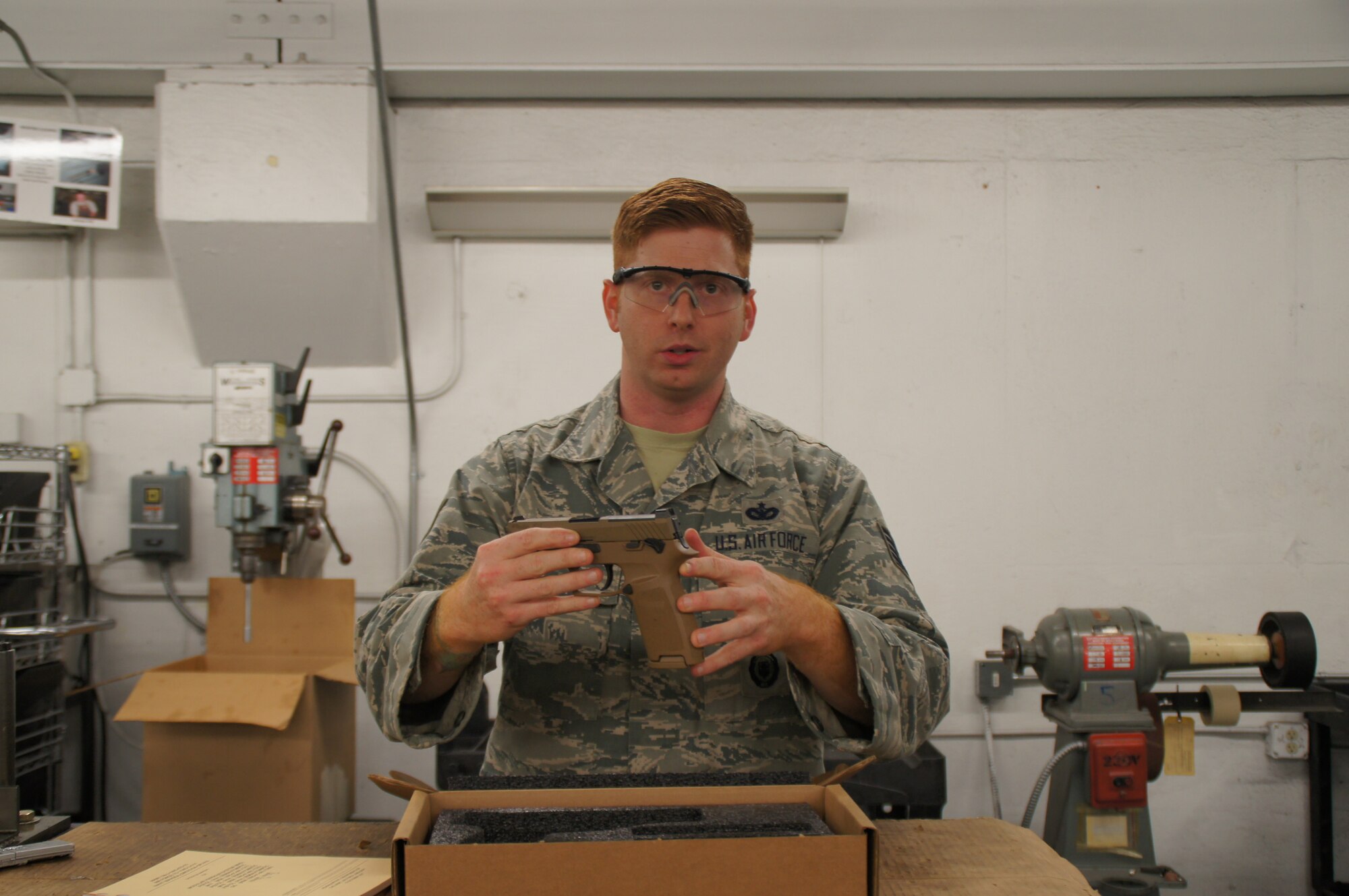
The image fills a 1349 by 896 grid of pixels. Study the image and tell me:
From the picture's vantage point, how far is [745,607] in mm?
921

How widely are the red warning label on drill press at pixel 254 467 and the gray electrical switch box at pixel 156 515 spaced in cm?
40

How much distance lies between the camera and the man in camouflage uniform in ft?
3.34

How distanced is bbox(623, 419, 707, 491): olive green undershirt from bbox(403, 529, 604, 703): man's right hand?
380mm

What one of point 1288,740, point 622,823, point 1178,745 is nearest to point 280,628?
point 622,823

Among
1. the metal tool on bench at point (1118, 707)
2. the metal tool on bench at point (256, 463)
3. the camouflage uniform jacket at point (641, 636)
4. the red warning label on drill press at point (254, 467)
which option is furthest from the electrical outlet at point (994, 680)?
the red warning label on drill press at point (254, 467)

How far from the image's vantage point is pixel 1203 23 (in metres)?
2.31

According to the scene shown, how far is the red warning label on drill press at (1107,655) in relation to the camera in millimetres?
1799

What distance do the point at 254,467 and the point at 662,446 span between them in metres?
1.41

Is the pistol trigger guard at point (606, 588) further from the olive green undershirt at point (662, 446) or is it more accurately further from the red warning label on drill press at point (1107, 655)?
the red warning label on drill press at point (1107, 655)

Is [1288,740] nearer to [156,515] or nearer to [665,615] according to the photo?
[665,615]

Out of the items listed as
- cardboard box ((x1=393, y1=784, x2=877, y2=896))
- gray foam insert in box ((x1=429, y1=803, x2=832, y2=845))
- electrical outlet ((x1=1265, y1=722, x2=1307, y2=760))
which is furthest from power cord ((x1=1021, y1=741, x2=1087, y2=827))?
cardboard box ((x1=393, y1=784, x2=877, y2=896))

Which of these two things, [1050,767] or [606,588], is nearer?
[606,588]

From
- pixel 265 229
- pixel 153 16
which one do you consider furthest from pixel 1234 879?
pixel 153 16

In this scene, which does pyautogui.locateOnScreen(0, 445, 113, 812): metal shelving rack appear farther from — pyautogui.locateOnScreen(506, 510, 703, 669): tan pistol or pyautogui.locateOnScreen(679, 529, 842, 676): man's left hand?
pyautogui.locateOnScreen(679, 529, 842, 676): man's left hand
